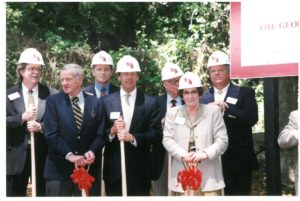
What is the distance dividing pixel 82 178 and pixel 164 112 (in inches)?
46.3

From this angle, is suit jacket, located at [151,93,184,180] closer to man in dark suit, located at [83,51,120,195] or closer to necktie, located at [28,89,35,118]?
man in dark suit, located at [83,51,120,195]

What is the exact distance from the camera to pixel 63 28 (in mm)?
9430

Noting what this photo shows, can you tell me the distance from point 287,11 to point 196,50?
161 inches

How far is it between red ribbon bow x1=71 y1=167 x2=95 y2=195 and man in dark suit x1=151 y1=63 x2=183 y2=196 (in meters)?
0.82

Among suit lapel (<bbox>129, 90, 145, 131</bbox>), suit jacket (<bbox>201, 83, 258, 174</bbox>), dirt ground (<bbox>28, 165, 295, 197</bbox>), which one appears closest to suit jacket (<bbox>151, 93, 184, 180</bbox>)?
suit lapel (<bbox>129, 90, 145, 131</bbox>)

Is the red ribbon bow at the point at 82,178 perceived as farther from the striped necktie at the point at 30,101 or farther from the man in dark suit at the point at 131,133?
the striped necktie at the point at 30,101

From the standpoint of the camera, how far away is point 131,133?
4668 millimetres

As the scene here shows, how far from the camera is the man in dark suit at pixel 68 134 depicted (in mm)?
4508

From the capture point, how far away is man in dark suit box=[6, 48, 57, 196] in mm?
4691

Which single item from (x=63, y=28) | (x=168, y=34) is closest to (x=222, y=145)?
(x=168, y=34)

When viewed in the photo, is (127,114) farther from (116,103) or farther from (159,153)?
(159,153)

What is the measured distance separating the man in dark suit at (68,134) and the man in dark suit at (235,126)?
47.1 inches

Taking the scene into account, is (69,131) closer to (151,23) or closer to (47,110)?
(47,110)

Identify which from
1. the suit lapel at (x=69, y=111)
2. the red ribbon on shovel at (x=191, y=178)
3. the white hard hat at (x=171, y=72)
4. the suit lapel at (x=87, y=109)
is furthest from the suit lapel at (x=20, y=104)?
the red ribbon on shovel at (x=191, y=178)
